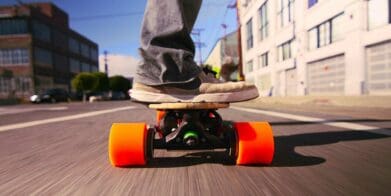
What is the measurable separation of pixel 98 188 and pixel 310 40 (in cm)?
1254

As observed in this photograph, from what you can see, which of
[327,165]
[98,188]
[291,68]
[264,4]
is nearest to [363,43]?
[291,68]

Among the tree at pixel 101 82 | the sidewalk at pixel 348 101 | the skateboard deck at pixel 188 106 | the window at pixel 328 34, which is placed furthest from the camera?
the tree at pixel 101 82

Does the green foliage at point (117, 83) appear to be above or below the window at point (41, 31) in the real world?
below

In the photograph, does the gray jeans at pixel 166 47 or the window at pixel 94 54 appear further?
the window at pixel 94 54

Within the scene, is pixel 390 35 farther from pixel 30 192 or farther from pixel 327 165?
pixel 30 192

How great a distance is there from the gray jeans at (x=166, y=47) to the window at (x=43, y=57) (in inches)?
2151

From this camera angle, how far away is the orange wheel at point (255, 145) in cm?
148

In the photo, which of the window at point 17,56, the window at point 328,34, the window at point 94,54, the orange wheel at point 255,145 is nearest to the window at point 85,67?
the window at point 94,54

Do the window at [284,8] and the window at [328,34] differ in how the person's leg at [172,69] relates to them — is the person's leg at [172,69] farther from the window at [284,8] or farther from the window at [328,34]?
the window at [328,34]

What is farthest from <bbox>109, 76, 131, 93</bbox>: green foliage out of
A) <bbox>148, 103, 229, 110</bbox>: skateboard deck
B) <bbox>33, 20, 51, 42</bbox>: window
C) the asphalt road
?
<bbox>148, 103, 229, 110</bbox>: skateboard deck

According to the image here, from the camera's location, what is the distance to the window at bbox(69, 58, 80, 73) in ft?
215

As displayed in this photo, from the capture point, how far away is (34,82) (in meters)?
49.5

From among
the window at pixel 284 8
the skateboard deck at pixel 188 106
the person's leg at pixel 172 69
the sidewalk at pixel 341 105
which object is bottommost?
the sidewalk at pixel 341 105

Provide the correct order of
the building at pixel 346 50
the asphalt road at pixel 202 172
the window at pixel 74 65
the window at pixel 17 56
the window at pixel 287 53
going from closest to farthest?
the asphalt road at pixel 202 172 < the building at pixel 346 50 < the window at pixel 287 53 < the window at pixel 17 56 < the window at pixel 74 65
